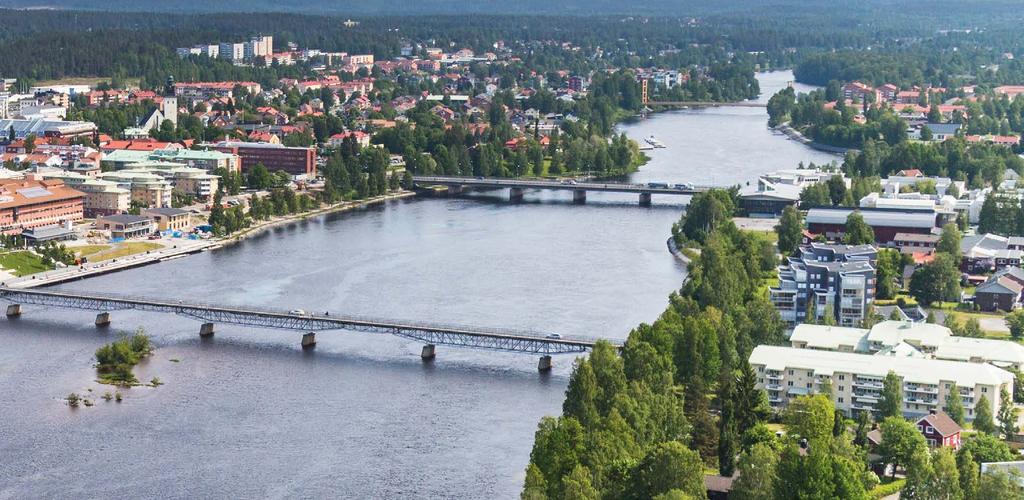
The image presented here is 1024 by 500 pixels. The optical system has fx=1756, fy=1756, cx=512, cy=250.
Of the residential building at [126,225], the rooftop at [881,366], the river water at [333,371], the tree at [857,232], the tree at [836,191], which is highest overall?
the tree at [836,191]

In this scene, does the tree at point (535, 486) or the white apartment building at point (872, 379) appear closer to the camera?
the tree at point (535, 486)

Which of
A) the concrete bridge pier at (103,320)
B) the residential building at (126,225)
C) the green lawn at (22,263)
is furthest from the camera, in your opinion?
the residential building at (126,225)

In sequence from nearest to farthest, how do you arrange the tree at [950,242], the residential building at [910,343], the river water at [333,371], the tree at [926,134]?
the river water at [333,371] < the residential building at [910,343] < the tree at [950,242] < the tree at [926,134]

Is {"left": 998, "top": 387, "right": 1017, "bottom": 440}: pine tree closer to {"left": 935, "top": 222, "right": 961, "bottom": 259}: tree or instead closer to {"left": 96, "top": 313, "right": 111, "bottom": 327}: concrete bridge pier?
{"left": 935, "top": 222, "right": 961, "bottom": 259}: tree

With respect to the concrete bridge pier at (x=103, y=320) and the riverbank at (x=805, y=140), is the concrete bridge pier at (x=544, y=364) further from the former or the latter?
the riverbank at (x=805, y=140)

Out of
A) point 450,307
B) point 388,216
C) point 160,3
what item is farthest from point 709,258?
point 160,3

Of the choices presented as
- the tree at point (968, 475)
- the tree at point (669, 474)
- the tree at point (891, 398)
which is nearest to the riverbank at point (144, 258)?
the tree at point (891, 398)

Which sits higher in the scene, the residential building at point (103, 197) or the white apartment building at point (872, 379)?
the residential building at point (103, 197)

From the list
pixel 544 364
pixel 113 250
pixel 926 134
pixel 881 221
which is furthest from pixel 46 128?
pixel 544 364

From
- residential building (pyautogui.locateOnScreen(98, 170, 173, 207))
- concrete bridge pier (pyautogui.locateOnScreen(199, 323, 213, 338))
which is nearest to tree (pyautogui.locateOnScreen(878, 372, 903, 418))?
concrete bridge pier (pyautogui.locateOnScreen(199, 323, 213, 338))
